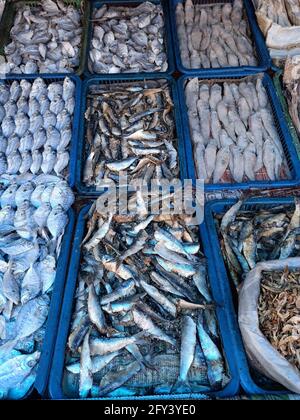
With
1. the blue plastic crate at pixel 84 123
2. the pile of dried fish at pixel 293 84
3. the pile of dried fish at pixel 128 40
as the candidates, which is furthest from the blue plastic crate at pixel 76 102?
the pile of dried fish at pixel 293 84

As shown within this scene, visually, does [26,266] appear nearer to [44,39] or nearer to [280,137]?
[280,137]

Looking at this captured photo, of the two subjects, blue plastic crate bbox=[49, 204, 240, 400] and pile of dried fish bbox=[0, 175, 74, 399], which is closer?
blue plastic crate bbox=[49, 204, 240, 400]

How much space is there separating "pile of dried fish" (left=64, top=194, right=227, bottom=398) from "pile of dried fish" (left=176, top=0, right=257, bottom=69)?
224 centimetres

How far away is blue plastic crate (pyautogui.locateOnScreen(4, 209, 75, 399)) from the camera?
2.29 meters

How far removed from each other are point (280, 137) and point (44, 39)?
2.84m

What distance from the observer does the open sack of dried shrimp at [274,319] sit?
2209mm

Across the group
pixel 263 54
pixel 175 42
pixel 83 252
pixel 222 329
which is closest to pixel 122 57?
pixel 175 42

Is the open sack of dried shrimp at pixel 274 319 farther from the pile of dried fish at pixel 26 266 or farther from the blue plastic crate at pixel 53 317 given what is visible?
the pile of dried fish at pixel 26 266

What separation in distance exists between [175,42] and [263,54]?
0.94 metres

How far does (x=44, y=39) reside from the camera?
15.4ft

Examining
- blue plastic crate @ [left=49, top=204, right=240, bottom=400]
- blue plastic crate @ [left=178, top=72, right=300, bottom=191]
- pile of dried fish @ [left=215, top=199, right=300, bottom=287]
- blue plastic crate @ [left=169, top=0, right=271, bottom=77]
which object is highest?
blue plastic crate @ [left=169, top=0, right=271, bottom=77]

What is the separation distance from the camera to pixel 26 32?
15.5 feet

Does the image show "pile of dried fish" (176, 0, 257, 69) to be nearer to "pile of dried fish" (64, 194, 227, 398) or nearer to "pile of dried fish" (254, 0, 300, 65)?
"pile of dried fish" (254, 0, 300, 65)

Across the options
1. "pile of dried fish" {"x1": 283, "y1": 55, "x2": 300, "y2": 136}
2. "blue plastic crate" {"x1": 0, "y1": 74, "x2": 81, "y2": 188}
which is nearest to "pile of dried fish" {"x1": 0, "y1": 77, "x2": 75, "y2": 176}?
"blue plastic crate" {"x1": 0, "y1": 74, "x2": 81, "y2": 188}
